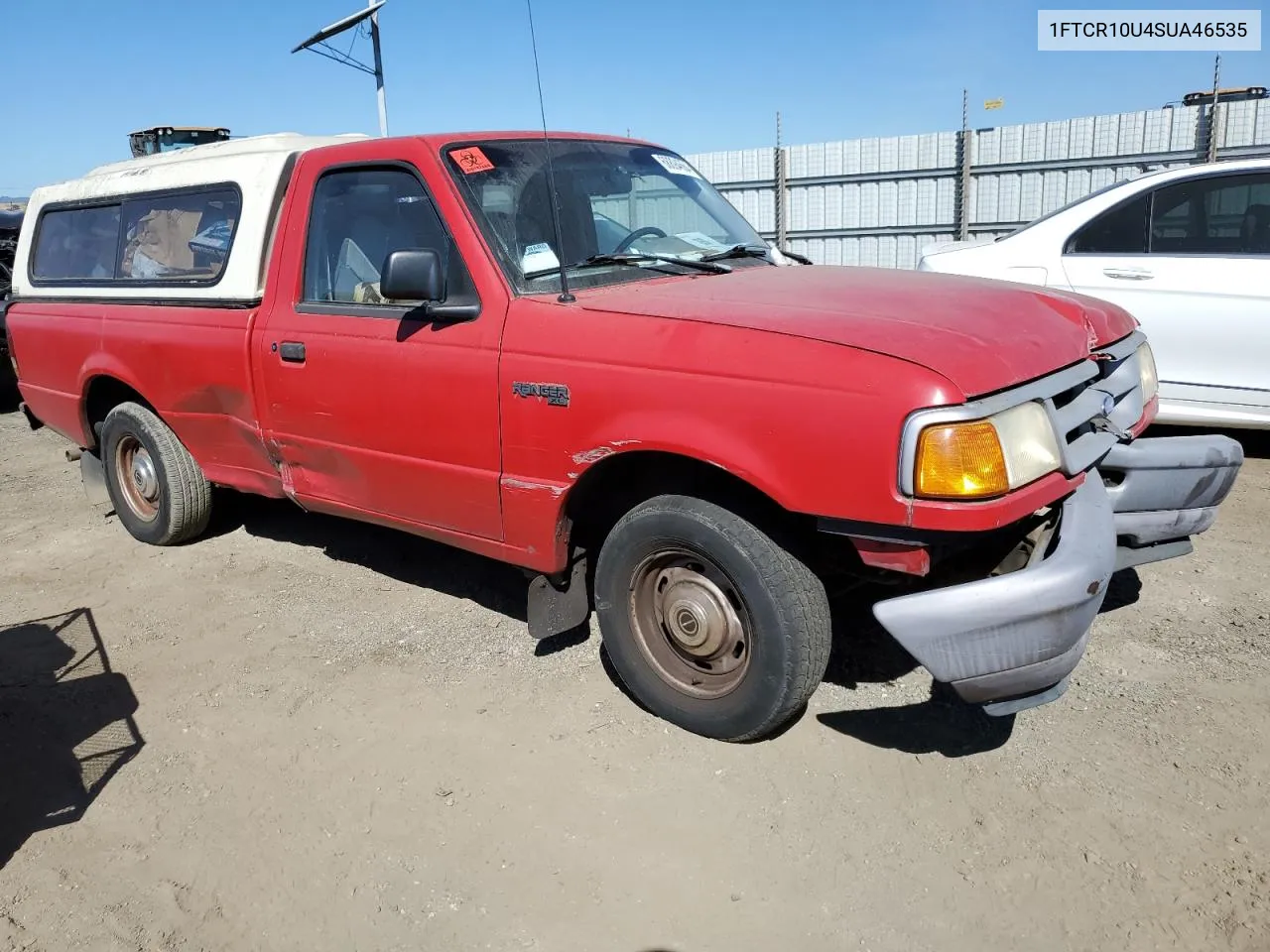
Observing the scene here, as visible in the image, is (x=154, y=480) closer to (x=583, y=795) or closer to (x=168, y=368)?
(x=168, y=368)

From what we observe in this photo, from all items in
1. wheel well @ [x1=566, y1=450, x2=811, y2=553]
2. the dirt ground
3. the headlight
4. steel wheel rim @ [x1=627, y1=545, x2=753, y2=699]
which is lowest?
the dirt ground

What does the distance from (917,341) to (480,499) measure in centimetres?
159

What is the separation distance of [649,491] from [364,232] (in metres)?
1.56

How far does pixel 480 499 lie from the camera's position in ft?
11.0

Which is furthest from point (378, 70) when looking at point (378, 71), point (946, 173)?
point (946, 173)

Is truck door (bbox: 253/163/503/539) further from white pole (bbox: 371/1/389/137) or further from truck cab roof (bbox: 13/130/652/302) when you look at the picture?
white pole (bbox: 371/1/389/137)

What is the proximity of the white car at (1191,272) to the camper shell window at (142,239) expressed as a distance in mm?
4423

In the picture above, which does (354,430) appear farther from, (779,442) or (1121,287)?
(1121,287)

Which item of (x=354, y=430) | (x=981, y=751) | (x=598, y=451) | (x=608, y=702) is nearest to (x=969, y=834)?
(x=981, y=751)

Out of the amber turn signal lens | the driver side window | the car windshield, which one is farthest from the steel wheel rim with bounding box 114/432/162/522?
the amber turn signal lens

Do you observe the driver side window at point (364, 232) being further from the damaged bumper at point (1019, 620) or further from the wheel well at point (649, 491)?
the damaged bumper at point (1019, 620)

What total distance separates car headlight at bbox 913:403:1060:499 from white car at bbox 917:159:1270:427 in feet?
11.7

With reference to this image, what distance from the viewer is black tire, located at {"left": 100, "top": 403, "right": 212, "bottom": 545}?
15.8ft

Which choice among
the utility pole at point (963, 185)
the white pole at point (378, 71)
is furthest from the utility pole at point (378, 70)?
the utility pole at point (963, 185)
